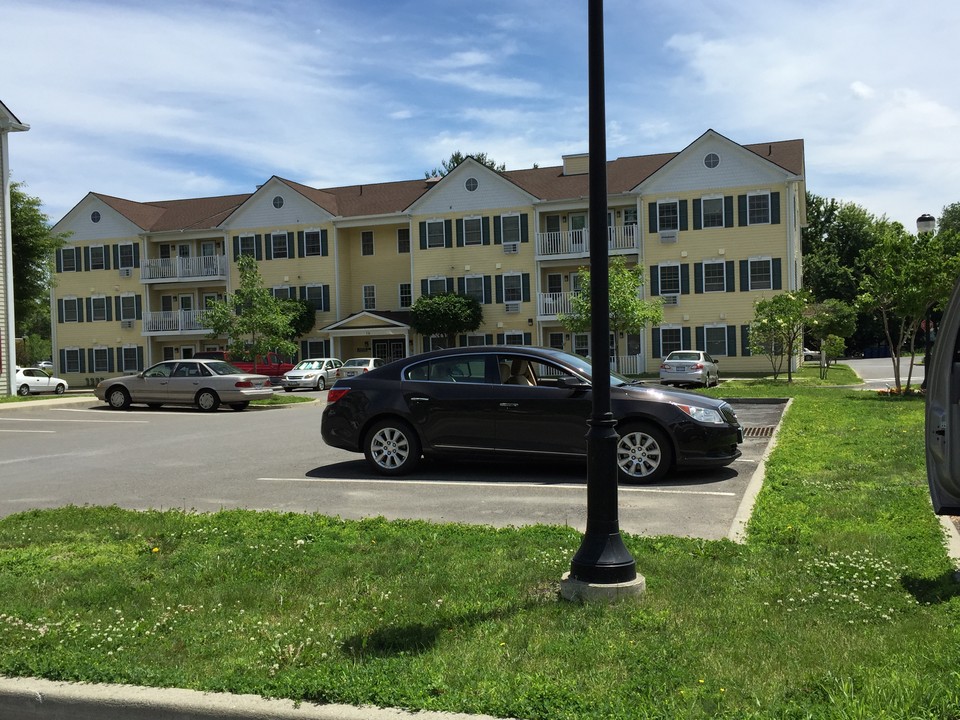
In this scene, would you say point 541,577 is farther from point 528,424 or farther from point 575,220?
point 575,220

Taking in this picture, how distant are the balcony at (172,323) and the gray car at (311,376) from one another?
39.6 ft

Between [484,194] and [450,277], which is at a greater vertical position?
[484,194]

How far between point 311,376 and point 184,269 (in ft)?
51.3

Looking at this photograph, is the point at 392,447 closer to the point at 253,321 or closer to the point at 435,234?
the point at 253,321

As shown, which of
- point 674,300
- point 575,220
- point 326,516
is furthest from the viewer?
point 575,220

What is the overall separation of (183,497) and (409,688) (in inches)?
240

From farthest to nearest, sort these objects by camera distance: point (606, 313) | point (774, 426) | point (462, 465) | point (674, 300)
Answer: point (674, 300)
point (774, 426)
point (462, 465)
point (606, 313)

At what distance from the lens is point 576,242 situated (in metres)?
42.0

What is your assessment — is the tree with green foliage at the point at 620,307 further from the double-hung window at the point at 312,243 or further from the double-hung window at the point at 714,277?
the double-hung window at the point at 312,243

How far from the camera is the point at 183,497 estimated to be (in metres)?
9.05

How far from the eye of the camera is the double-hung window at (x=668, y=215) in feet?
132

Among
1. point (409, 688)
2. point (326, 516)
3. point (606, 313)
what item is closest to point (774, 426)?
point (326, 516)

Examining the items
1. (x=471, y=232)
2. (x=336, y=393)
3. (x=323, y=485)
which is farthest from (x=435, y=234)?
(x=323, y=485)

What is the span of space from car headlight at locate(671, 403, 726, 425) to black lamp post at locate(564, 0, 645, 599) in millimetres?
4383
